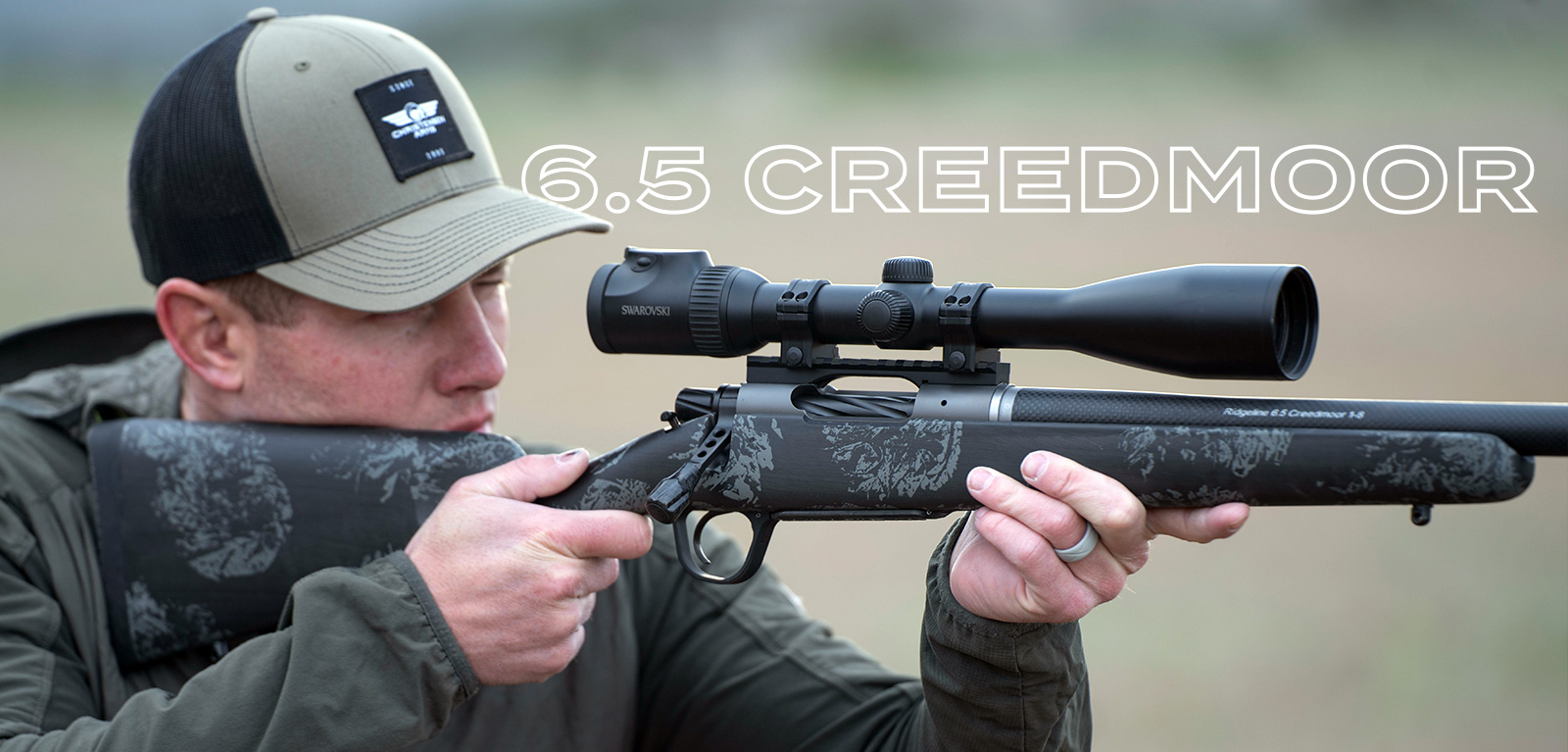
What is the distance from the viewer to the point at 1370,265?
8.56m

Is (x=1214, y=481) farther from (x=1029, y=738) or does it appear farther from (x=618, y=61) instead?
(x=618, y=61)

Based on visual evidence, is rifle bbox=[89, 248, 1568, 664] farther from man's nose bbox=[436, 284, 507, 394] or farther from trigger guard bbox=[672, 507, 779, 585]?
man's nose bbox=[436, 284, 507, 394]

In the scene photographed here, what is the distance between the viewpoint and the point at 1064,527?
1.98 m

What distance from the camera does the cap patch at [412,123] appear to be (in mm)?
2674

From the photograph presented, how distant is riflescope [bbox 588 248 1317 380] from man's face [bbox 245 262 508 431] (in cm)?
47

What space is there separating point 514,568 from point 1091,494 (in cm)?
101

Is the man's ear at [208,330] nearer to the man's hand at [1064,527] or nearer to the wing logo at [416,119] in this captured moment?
the wing logo at [416,119]

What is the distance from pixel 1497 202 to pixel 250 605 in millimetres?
9278

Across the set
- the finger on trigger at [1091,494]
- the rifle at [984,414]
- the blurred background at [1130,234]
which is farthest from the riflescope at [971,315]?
the blurred background at [1130,234]

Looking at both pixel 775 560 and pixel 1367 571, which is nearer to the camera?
pixel 1367 571

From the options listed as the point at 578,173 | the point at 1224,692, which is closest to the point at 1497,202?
the point at 1224,692

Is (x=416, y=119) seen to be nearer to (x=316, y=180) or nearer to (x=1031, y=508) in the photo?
(x=316, y=180)

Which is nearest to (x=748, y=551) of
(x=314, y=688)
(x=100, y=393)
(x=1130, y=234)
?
(x=314, y=688)

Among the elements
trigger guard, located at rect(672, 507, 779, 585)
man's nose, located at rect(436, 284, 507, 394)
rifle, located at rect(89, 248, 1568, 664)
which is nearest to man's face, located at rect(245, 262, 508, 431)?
man's nose, located at rect(436, 284, 507, 394)
